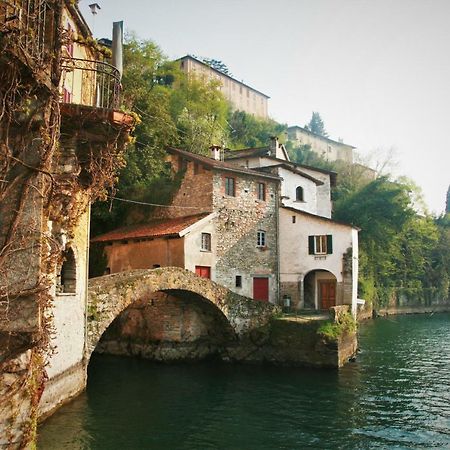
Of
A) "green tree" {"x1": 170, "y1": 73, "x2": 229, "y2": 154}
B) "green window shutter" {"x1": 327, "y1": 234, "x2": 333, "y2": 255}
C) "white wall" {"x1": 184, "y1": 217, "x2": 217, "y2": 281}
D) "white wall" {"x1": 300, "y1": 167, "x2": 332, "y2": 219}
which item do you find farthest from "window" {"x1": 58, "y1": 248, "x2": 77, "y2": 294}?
"white wall" {"x1": 300, "y1": 167, "x2": 332, "y2": 219}

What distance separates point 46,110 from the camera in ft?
25.8

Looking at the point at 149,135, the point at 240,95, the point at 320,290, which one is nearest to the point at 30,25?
the point at 149,135

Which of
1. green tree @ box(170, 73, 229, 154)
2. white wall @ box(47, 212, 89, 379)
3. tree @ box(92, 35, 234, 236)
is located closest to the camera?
white wall @ box(47, 212, 89, 379)

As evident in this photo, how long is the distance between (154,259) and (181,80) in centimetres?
2939

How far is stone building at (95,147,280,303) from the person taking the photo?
26.4 meters

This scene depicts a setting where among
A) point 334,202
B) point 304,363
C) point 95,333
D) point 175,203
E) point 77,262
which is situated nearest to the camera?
point 77,262

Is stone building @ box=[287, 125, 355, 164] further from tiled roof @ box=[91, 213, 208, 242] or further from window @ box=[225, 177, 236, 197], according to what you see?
tiled roof @ box=[91, 213, 208, 242]

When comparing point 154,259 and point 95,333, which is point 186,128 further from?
point 95,333

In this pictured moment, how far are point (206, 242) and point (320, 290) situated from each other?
870 cm

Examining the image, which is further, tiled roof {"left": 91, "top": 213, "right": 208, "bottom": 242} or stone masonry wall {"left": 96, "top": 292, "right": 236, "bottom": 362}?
tiled roof {"left": 91, "top": 213, "right": 208, "bottom": 242}

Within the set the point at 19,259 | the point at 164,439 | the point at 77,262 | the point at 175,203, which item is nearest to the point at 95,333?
the point at 77,262

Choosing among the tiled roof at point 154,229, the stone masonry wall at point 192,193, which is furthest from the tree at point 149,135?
the tiled roof at point 154,229

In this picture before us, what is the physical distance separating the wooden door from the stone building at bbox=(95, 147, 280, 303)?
3.11 m

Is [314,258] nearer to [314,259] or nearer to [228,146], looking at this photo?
[314,259]
